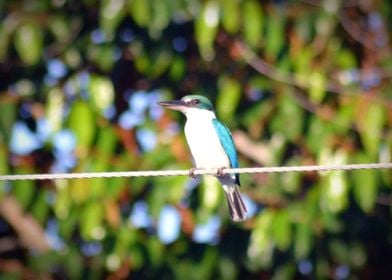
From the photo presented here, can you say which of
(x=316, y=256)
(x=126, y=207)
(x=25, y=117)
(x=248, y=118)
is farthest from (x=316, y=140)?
(x=25, y=117)

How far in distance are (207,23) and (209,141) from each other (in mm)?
638

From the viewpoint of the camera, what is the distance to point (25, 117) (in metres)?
5.88

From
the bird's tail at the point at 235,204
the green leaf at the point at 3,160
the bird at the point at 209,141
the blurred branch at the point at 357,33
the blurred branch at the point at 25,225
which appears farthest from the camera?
the blurred branch at the point at 25,225

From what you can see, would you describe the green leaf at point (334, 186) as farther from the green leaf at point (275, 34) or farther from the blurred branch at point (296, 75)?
the green leaf at point (275, 34)

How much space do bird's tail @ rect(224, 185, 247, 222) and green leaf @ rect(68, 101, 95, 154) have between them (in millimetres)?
805

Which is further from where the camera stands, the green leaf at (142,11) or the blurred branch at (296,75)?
the blurred branch at (296,75)

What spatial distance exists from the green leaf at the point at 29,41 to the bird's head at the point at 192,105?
78cm

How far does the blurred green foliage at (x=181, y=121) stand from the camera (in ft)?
18.3

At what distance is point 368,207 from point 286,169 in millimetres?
1739

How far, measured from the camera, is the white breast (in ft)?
18.1

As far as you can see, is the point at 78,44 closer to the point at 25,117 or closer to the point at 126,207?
the point at 25,117

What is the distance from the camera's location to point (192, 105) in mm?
5578

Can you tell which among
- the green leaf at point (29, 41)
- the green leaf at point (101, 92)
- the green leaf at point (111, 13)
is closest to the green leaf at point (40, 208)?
the green leaf at point (101, 92)

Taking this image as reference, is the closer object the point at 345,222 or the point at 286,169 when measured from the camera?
the point at 286,169
